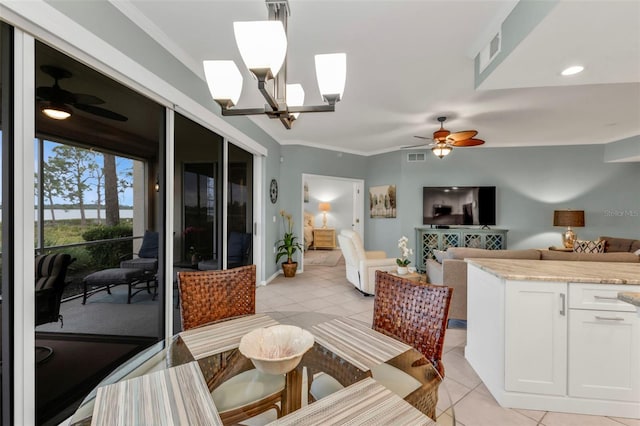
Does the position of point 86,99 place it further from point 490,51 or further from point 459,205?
point 459,205

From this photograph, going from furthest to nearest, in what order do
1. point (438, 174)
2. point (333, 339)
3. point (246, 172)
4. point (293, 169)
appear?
point (438, 174) < point (293, 169) < point (246, 172) < point (333, 339)

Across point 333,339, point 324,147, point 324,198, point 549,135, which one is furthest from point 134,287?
point 324,198

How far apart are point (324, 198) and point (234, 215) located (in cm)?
567

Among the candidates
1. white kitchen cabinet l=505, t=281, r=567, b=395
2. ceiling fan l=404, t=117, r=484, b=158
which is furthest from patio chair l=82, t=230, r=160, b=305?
ceiling fan l=404, t=117, r=484, b=158

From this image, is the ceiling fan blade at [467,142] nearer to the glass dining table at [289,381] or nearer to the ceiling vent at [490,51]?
the ceiling vent at [490,51]

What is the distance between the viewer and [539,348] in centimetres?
176

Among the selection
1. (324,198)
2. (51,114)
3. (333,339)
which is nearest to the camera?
(333,339)

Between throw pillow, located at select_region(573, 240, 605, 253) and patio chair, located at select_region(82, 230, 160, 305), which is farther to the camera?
throw pillow, located at select_region(573, 240, 605, 253)

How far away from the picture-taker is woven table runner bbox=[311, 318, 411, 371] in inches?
44.1

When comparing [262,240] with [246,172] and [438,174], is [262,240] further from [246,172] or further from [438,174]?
[438,174]

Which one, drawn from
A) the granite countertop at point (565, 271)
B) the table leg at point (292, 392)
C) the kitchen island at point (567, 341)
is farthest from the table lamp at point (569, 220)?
the table leg at point (292, 392)

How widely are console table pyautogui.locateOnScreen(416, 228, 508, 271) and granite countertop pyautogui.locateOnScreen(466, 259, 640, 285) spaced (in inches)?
128

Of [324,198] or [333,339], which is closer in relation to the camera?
[333,339]

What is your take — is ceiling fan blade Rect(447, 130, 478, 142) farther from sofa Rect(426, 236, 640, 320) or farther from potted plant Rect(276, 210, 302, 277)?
potted plant Rect(276, 210, 302, 277)
